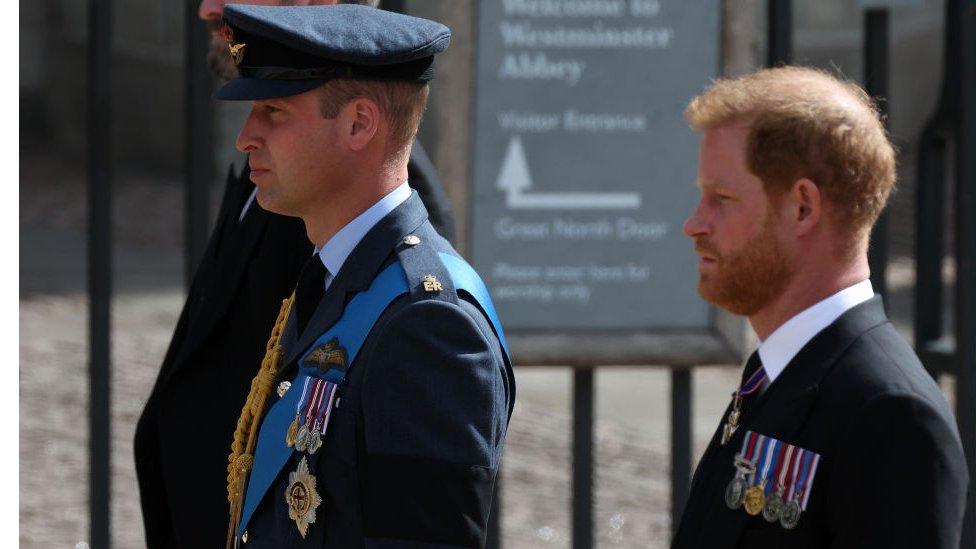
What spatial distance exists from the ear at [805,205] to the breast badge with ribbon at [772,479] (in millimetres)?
303

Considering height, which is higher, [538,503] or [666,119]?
[666,119]

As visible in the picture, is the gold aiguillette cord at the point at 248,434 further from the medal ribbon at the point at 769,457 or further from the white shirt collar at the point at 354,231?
the medal ribbon at the point at 769,457

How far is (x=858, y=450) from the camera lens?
7.03 ft

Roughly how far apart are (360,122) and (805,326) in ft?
Answer: 2.38

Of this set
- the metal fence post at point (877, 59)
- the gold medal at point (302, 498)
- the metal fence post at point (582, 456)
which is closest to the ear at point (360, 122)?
the gold medal at point (302, 498)

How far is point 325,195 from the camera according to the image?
2484 mm

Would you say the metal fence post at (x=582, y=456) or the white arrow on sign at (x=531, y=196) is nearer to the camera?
the white arrow on sign at (x=531, y=196)

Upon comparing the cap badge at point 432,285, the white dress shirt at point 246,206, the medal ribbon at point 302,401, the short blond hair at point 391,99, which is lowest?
the medal ribbon at point 302,401

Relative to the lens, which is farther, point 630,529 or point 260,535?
point 630,529

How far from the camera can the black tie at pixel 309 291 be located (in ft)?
8.66

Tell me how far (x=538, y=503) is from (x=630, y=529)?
52 cm

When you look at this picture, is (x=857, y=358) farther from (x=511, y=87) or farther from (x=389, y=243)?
(x=511, y=87)

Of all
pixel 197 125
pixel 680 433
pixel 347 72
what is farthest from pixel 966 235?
pixel 347 72

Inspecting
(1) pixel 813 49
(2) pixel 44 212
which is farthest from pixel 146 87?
(1) pixel 813 49
